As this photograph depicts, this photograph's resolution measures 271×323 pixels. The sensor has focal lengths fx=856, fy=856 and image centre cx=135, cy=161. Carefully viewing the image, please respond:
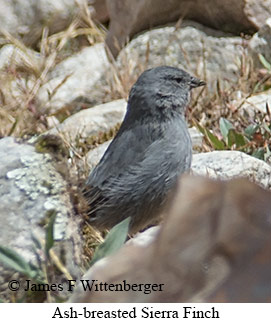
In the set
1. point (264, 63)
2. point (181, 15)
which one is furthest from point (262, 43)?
point (181, 15)

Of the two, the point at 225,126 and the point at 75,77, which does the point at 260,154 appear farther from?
the point at 75,77

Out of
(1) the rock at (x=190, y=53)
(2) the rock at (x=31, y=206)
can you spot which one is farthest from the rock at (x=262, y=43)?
(2) the rock at (x=31, y=206)

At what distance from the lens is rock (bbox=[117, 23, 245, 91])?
7195 mm

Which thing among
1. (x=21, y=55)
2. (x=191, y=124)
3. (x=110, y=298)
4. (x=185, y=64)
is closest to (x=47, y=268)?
(x=110, y=298)

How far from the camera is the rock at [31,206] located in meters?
3.13

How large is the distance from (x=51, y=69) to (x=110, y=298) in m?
6.81

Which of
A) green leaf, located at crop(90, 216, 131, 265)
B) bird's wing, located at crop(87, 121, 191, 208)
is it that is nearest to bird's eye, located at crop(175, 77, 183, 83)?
bird's wing, located at crop(87, 121, 191, 208)

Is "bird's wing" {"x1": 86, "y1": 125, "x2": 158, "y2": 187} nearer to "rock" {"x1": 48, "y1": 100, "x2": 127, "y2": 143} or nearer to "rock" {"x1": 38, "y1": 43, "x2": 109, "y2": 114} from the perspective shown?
"rock" {"x1": 48, "y1": 100, "x2": 127, "y2": 143}

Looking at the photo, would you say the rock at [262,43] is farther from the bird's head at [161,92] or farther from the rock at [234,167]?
the rock at [234,167]

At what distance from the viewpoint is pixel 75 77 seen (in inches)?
323

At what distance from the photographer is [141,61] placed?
25.1 ft

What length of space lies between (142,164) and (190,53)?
9.41ft

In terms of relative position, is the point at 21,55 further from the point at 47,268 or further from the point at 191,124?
the point at 47,268

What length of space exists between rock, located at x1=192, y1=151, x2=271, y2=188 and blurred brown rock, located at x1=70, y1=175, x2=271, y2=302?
8.79 ft
